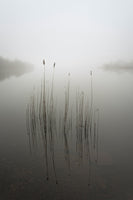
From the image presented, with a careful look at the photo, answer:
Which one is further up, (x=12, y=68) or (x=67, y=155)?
(x=12, y=68)

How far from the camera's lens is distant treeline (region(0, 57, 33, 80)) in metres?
3.20

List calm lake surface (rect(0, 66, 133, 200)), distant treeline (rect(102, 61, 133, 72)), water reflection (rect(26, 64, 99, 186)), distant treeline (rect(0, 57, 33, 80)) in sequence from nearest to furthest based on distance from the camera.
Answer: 1. calm lake surface (rect(0, 66, 133, 200))
2. water reflection (rect(26, 64, 99, 186))
3. distant treeline (rect(0, 57, 33, 80))
4. distant treeline (rect(102, 61, 133, 72))

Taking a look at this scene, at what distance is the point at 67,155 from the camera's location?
1.55m

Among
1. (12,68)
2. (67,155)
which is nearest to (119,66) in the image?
(12,68)

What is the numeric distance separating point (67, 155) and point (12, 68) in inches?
98.8

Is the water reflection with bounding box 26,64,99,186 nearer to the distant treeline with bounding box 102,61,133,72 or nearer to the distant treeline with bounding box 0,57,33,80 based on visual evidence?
the distant treeline with bounding box 0,57,33,80

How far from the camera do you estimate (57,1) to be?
2709 millimetres

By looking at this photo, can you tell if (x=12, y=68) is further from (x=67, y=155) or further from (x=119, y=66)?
(x=67, y=155)

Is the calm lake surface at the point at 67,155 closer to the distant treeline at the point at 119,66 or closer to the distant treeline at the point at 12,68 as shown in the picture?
the distant treeline at the point at 12,68

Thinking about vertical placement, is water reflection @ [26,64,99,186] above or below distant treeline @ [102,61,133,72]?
below

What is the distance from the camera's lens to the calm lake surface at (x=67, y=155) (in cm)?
113

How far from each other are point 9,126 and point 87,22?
201cm

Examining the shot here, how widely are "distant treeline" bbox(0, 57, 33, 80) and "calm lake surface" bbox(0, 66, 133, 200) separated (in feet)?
1.85

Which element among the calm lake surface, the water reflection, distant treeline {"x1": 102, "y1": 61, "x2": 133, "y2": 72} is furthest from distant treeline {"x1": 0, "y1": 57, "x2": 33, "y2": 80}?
distant treeline {"x1": 102, "y1": 61, "x2": 133, "y2": 72}
